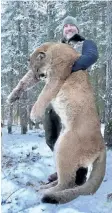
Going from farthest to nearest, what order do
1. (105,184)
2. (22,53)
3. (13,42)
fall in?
(13,42), (22,53), (105,184)

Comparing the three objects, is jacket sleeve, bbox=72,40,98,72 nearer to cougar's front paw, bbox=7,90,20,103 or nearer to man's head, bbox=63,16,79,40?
man's head, bbox=63,16,79,40

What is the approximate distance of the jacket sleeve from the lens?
8.28ft

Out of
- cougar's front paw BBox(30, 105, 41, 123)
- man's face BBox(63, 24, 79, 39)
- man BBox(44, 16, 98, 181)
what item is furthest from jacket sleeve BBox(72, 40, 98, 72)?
cougar's front paw BBox(30, 105, 41, 123)

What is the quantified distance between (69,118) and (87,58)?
0.41 meters

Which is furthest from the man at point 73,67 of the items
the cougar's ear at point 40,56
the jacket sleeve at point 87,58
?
the cougar's ear at point 40,56

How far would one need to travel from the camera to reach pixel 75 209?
231 cm

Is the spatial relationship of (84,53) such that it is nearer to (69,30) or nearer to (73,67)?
(73,67)

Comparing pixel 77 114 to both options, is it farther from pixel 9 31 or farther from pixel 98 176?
pixel 9 31

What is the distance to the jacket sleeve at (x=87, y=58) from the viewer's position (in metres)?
2.52

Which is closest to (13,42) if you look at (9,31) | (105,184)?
(9,31)

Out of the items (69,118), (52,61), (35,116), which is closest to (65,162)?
(69,118)

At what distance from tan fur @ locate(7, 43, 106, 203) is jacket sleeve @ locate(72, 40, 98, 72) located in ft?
0.18

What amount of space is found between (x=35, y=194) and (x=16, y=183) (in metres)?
0.49

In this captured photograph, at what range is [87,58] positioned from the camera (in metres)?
2.52
